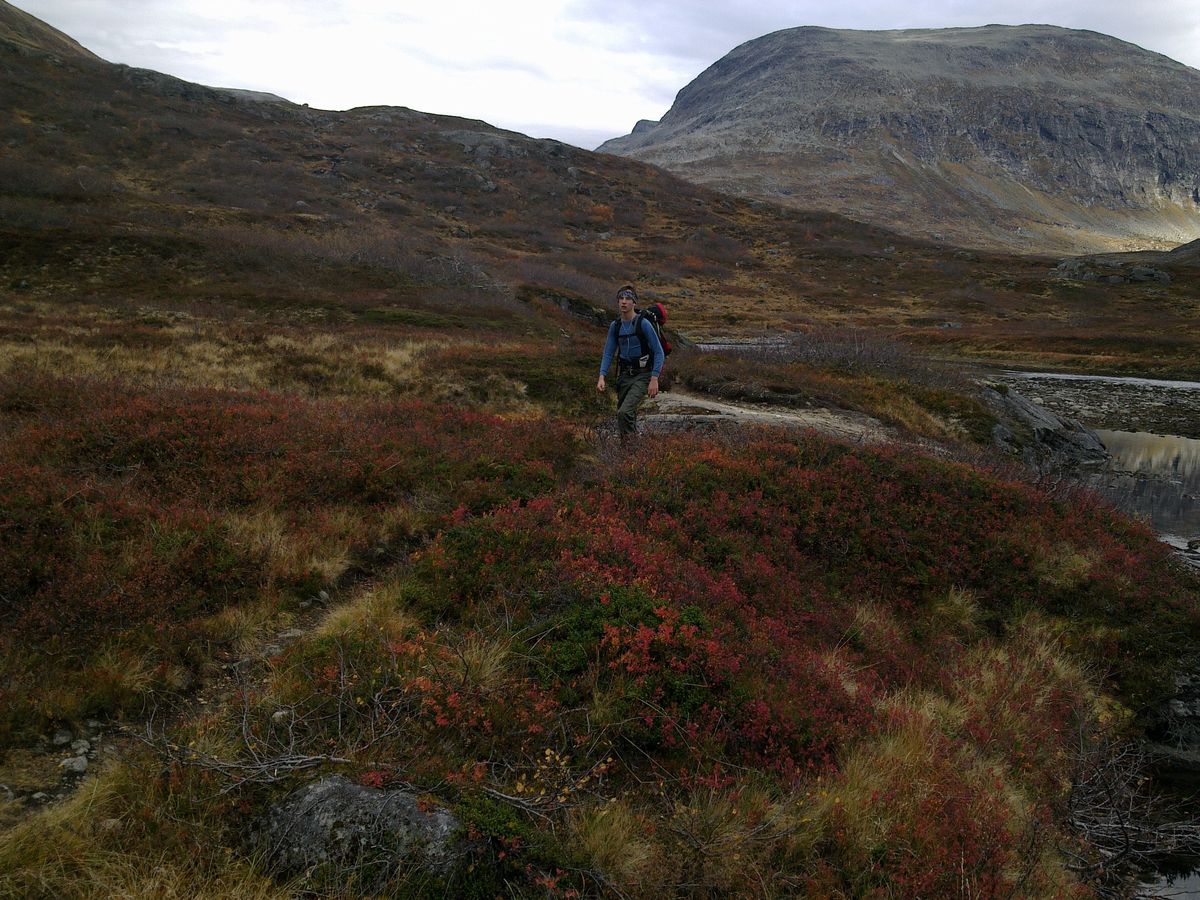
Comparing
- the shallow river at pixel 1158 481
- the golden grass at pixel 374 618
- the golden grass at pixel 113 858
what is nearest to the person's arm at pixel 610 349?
the golden grass at pixel 374 618

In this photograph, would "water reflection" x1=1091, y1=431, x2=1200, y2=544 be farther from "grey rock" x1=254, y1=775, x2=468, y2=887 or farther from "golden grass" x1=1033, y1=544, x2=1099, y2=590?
"grey rock" x1=254, y1=775, x2=468, y2=887

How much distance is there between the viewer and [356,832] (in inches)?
133

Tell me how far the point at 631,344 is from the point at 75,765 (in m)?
8.55

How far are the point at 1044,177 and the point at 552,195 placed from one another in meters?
163

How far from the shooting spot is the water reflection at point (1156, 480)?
13945 millimetres

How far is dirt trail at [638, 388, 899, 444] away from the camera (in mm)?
14062

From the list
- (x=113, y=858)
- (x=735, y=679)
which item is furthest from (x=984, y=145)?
(x=113, y=858)

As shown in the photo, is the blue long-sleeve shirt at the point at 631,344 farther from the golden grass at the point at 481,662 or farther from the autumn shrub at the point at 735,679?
the golden grass at the point at 481,662

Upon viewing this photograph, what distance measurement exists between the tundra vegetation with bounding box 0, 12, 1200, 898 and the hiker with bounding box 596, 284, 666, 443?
3.20 ft

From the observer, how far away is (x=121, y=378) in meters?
12.7

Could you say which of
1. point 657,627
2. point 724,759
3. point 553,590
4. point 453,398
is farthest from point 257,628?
point 453,398

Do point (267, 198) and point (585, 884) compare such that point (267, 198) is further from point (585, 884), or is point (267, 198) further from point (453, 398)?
point (585, 884)

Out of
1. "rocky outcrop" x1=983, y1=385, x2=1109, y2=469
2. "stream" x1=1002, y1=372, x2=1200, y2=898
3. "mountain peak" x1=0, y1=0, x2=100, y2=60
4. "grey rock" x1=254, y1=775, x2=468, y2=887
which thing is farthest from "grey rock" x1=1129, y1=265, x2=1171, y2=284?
"mountain peak" x1=0, y1=0, x2=100, y2=60

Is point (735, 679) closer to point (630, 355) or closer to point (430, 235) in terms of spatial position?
point (630, 355)
